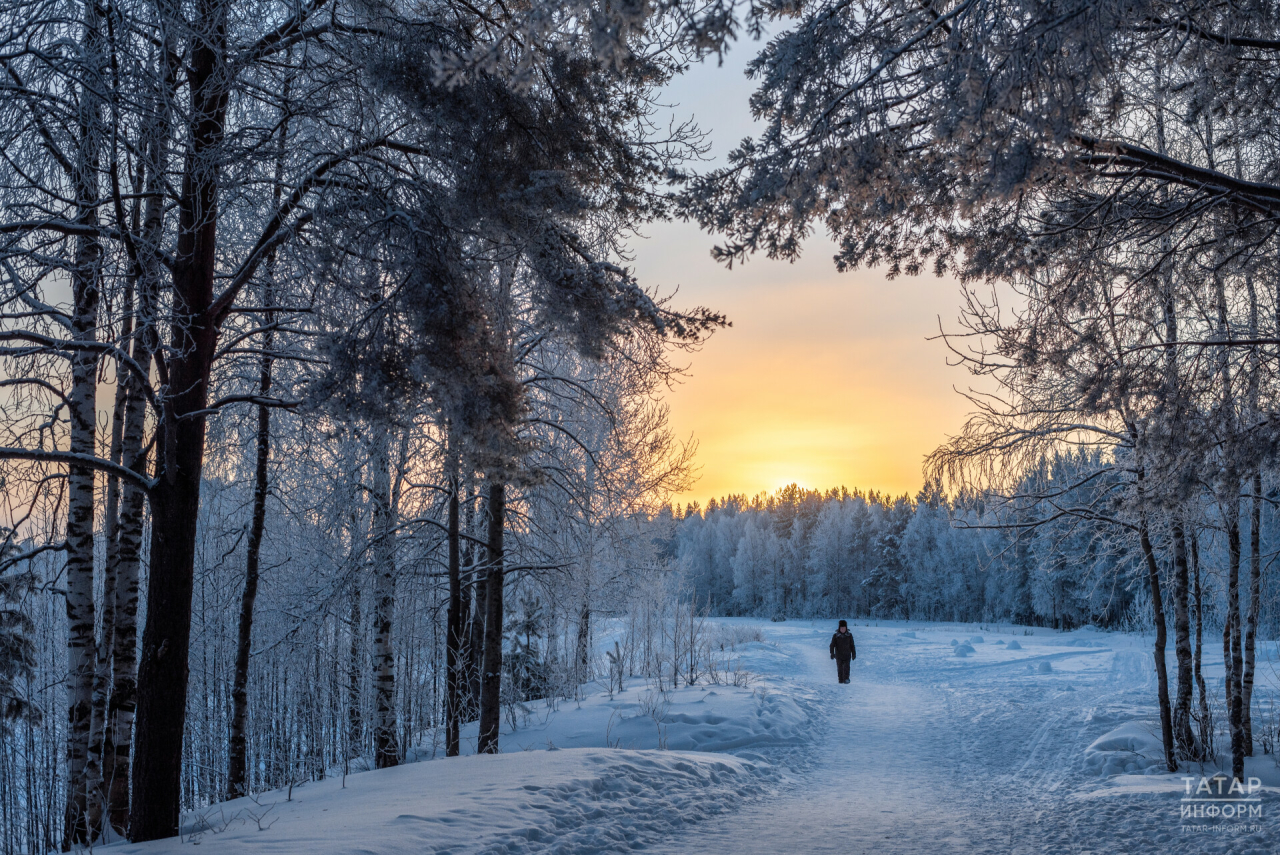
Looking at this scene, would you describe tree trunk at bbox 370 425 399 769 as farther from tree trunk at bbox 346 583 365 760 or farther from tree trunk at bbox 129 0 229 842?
tree trunk at bbox 129 0 229 842

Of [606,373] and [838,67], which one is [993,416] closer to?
[838,67]

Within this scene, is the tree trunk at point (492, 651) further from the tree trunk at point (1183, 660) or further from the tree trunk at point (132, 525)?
the tree trunk at point (1183, 660)

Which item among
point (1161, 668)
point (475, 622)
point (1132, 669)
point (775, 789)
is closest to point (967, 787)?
point (775, 789)

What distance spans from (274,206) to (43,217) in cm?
160

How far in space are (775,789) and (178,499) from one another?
6358 millimetres

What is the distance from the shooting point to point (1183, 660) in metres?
8.59

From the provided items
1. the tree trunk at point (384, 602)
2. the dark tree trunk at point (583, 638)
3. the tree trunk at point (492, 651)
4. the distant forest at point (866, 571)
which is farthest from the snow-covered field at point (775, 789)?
the distant forest at point (866, 571)

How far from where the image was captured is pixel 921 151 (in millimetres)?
5059

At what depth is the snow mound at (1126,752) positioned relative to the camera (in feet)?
26.9

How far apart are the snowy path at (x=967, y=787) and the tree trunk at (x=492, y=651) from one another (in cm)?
371

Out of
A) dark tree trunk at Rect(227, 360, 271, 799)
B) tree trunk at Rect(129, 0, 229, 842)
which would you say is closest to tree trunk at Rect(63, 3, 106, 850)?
tree trunk at Rect(129, 0, 229, 842)

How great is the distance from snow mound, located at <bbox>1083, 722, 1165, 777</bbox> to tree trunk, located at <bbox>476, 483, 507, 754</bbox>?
7061 millimetres

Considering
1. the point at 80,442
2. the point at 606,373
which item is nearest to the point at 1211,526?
the point at 606,373

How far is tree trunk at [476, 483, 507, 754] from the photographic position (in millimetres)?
8992
